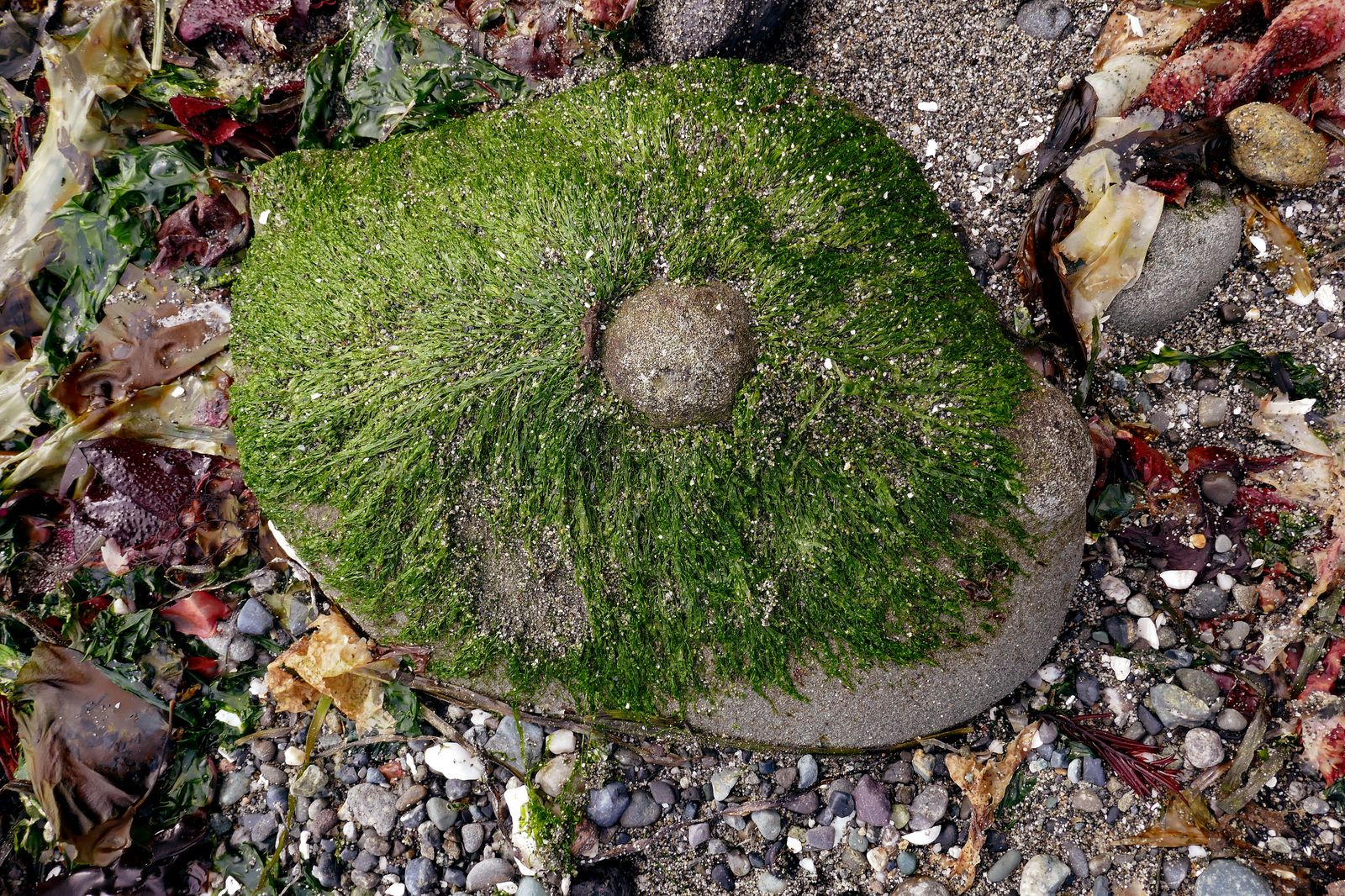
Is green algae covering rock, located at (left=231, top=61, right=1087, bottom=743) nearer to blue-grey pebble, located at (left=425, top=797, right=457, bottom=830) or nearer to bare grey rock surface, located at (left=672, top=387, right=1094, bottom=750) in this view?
bare grey rock surface, located at (left=672, top=387, right=1094, bottom=750)

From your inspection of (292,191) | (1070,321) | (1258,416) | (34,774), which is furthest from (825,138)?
(34,774)

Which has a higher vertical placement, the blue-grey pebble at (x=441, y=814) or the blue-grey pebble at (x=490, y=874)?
the blue-grey pebble at (x=441, y=814)

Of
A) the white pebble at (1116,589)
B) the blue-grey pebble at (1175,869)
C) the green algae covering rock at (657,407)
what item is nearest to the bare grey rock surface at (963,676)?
the green algae covering rock at (657,407)

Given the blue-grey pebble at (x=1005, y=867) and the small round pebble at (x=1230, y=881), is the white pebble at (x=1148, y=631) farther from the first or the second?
the blue-grey pebble at (x=1005, y=867)

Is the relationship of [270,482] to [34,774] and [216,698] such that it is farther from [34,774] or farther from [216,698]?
[34,774]

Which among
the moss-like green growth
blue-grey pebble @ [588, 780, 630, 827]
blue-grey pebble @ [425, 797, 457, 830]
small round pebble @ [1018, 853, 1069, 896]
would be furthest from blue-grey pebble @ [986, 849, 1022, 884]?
blue-grey pebble @ [425, 797, 457, 830]

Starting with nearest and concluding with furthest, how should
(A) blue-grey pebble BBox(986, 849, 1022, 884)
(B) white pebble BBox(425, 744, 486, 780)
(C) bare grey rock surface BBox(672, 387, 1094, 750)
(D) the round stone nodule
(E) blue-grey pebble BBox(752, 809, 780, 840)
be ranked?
(D) the round stone nodule → (C) bare grey rock surface BBox(672, 387, 1094, 750) → (A) blue-grey pebble BBox(986, 849, 1022, 884) → (E) blue-grey pebble BBox(752, 809, 780, 840) → (B) white pebble BBox(425, 744, 486, 780)

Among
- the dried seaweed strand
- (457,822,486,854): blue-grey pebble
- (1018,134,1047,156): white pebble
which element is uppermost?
(1018,134,1047,156): white pebble
